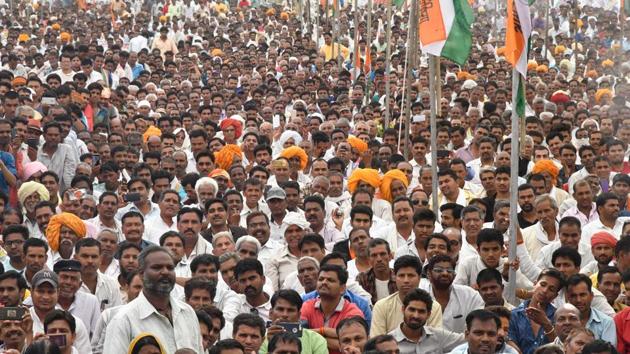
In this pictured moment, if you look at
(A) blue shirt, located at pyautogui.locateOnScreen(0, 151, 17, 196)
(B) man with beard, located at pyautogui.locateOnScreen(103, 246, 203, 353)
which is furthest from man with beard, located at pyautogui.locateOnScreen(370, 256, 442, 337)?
(A) blue shirt, located at pyautogui.locateOnScreen(0, 151, 17, 196)

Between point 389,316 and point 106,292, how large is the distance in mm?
1878

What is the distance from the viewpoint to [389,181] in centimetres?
1196

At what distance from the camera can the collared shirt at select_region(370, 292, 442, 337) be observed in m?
8.05

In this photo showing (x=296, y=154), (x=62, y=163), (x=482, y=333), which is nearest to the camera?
(x=482, y=333)

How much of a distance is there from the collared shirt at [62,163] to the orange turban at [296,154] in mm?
2127

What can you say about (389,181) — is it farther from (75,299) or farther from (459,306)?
(75,299)

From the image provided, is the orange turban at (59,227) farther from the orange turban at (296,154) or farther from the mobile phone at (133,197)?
the orange turban at (296,154)

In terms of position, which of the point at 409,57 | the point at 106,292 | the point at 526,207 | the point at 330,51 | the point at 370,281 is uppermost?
the point at 106,292

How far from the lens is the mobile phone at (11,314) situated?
6973mm

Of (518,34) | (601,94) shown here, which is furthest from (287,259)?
(601,94)

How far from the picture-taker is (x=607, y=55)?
26844 mm

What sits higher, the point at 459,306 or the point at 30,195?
the point at 459,306

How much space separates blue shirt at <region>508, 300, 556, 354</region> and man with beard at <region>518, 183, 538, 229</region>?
2.80 metres

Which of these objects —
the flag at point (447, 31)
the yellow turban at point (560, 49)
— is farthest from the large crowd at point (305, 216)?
the yellow turban at point (560, 49)
